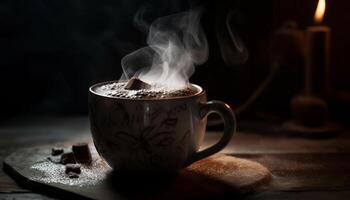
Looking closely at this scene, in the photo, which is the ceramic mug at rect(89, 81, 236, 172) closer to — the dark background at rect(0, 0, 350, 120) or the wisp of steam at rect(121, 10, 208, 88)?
the wisp of steam at rect(121, 10, 208, 88)

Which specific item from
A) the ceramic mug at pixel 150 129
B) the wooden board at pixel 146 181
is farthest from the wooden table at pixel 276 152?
the ceramic mug at pixel 150 129

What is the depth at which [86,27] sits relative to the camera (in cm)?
141

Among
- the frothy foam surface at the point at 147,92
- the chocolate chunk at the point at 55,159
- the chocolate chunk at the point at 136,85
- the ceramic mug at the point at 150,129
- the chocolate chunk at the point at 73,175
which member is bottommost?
the chocolate chunk at the point at 55,159

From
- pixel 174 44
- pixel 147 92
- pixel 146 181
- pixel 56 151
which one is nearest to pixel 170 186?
pixel 146 181

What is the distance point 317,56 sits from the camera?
47.9 inches

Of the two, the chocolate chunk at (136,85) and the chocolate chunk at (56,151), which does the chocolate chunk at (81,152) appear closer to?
the chocolate chunk at (56,151)

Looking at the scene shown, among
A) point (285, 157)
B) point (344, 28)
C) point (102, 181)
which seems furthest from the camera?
point (344, 28)

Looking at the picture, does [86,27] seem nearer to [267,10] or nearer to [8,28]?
[8,28]

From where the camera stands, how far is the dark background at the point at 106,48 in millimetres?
1350

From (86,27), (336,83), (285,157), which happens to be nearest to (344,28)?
(336,83)

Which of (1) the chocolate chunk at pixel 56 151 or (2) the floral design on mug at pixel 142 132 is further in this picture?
(1) the chocolate chunk at pixel 56 151

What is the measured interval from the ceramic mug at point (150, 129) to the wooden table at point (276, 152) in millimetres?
120

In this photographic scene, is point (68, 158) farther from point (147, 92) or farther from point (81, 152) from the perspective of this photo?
point (147, 92)

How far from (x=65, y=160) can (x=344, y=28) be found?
0.75m
